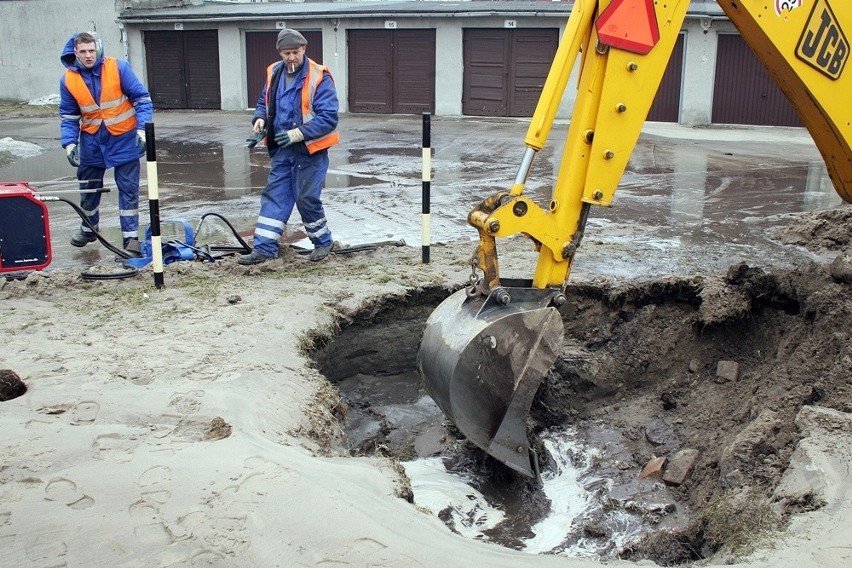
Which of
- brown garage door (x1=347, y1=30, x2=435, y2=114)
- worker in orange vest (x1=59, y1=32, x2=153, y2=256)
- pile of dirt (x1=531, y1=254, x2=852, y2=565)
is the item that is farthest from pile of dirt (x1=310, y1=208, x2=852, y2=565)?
brown garage door (x1=347, y1=30, x2=435, y2=114)

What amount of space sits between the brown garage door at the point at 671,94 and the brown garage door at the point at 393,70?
6192 mm

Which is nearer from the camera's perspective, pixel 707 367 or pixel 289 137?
pixel 707 367

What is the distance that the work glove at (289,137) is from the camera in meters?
6.95

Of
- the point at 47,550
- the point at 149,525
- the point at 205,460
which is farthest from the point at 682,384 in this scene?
the point at 47,550

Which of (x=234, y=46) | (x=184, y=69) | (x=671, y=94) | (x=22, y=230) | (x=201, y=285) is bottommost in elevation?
(x=201, y=285)

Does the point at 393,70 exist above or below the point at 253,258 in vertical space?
above

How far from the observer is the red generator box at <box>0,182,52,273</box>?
6.32m

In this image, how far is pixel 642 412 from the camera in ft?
18.4

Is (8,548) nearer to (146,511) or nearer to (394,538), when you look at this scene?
(146,511)

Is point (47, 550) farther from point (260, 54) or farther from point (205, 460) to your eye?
point (260, 54)

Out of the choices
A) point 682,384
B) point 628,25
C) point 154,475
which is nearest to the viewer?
point 154,475

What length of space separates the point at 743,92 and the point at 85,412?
20570mm

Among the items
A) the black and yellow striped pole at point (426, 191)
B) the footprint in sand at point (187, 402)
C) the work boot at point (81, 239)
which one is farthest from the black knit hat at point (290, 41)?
the footprint in sand at point (187, 402)

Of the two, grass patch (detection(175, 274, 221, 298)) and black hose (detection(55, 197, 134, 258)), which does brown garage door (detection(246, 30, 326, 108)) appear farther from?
grass patch (detection(175, 274, 221, 298))
